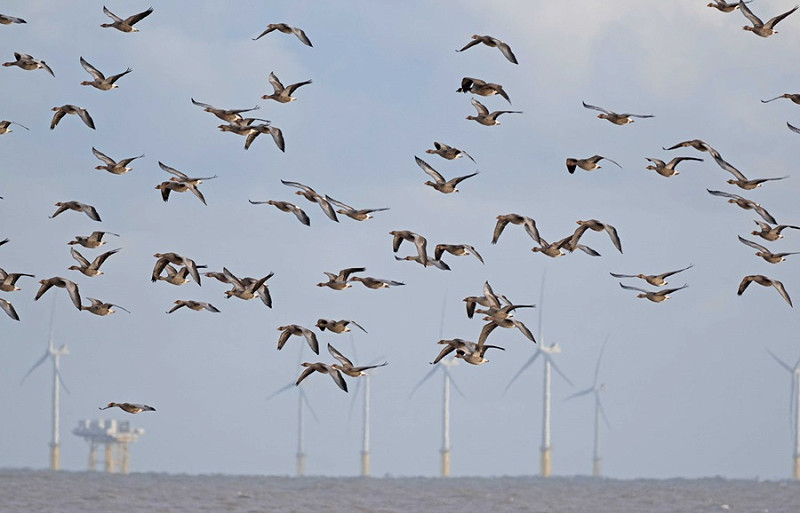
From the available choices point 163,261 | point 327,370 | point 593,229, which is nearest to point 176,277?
point 163,261

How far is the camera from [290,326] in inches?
2365

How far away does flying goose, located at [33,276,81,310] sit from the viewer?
57.1 meters

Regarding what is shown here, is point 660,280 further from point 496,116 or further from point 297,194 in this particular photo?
point 297,194

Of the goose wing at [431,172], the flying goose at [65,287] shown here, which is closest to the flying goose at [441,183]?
the goose wing at [431,172]

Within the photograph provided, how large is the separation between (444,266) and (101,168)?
623 inches

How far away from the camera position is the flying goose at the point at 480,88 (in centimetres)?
6262

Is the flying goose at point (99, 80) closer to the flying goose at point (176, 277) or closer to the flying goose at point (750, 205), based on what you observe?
the flying goose at point (176, 277)

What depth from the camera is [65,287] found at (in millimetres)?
58375

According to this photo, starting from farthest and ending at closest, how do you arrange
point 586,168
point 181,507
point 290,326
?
point 181,507, point 586,168, point 290,326

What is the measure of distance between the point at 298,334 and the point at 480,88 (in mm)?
12541

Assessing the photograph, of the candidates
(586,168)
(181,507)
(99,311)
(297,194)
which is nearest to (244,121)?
(297,194)

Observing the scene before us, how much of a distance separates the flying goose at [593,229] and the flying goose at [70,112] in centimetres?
1942

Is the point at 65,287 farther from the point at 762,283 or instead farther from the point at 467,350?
the point at 762,283

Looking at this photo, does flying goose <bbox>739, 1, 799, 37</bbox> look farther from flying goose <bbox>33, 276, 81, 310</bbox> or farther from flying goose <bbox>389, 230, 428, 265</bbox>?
flying goose <bbox>33, 276, 81, 310</bbox>
